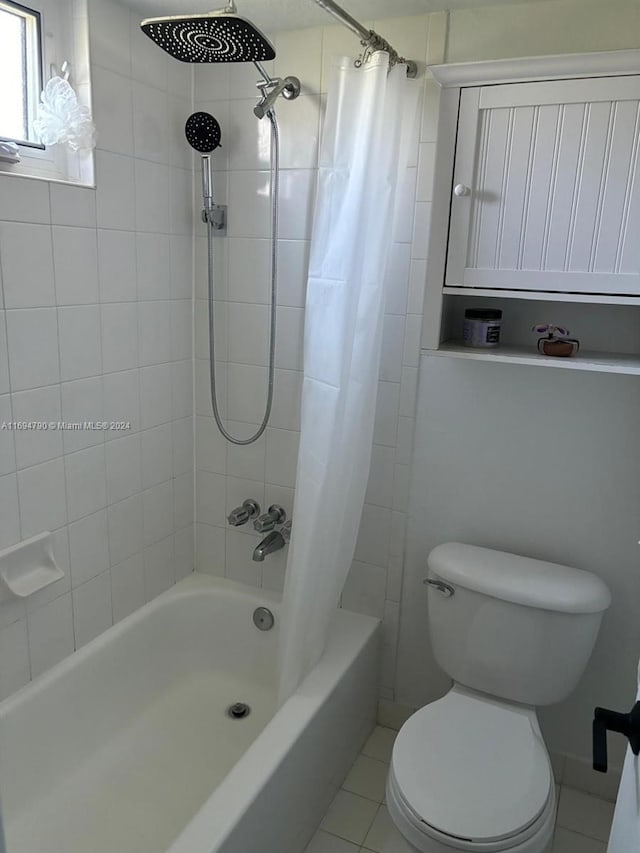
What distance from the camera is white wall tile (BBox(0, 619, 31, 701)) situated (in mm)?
1680

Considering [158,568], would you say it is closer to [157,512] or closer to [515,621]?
[157,512]

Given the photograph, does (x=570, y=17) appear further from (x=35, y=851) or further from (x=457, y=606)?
(x=35, y=851)

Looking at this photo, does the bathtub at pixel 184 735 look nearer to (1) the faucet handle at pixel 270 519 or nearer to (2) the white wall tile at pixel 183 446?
(1) the faucet handle at pixel 270 519

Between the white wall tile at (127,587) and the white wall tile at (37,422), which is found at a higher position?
the white wall tile at (37,422)

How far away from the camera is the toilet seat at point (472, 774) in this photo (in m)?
1.38

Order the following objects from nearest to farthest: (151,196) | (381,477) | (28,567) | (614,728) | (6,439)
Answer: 1. (614,728)
2. (6,439)
3. (28,567)
4. (151,196)
5. (381,477)

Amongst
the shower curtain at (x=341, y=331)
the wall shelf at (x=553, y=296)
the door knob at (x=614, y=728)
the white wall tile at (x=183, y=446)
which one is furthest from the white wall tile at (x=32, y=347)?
the door knob at (x=614, y=728)

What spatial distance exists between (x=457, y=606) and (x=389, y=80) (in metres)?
1.41

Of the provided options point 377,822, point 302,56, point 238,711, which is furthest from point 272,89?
point 377,822

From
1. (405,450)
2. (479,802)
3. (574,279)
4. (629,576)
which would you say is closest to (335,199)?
(574,279)

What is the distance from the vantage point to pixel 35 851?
1605 mm

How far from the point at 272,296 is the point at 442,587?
3.35 ft

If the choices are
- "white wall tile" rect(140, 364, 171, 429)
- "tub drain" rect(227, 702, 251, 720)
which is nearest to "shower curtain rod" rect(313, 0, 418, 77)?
"white wall tile" rect(140, 364, 171, 429)

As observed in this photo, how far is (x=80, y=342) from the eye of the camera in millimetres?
1771
